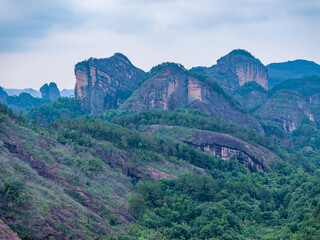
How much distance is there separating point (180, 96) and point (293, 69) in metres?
109

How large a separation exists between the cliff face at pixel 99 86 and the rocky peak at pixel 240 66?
35335mm

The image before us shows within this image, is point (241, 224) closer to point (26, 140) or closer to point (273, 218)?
point (273, 218)

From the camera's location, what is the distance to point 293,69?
176 metres

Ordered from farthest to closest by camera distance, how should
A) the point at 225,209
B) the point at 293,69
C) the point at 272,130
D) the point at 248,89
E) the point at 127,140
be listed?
the point at 293,69, the point at 248,89, the point at 272,130, the point at 127,140, the point at 225,209

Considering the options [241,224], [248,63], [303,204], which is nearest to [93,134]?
[241,224]

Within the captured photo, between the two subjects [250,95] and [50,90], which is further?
[50,90]

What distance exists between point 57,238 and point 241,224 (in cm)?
1534

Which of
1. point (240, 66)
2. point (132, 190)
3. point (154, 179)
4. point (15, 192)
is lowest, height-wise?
point (132, 190)

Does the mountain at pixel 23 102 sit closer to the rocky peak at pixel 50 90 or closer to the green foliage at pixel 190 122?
the rocky peak at pixel 50 90

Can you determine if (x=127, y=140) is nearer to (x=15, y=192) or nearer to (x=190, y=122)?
(x=190, y=122)

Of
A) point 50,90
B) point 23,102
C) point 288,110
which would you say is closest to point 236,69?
point 288,110

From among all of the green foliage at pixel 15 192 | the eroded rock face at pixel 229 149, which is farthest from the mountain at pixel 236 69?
the green foliage at pixel 15 192

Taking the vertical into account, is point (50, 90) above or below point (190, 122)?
above

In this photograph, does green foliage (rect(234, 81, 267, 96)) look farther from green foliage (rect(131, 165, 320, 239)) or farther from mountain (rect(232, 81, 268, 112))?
green foliage (rect(131, 165, 320, 239))
